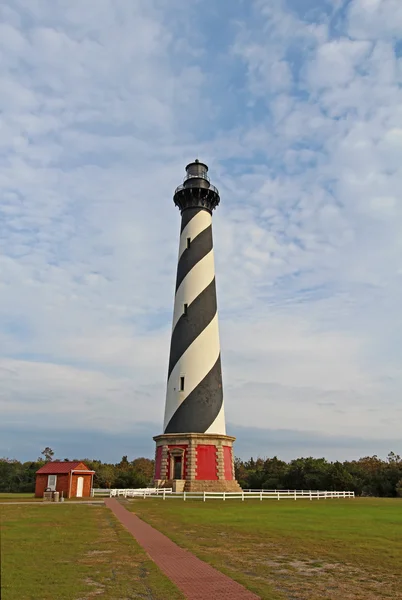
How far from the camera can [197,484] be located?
32250 mm

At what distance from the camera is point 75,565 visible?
934 cm

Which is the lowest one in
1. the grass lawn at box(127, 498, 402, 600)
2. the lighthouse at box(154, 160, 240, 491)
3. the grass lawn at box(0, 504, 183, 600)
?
the grass lawn at box(127, 498, 402, 600)

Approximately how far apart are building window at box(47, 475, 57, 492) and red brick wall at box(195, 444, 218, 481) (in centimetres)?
877

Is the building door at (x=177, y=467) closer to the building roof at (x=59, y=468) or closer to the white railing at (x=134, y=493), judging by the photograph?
the white railing at (x=134, y=493)

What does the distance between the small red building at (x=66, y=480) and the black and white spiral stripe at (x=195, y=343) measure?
6341 millimetres

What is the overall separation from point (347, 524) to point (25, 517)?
35.7 feet

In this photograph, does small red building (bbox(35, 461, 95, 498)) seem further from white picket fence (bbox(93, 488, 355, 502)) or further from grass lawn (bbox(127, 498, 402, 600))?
grass lawn (bbox(127, 498, 402, 600))

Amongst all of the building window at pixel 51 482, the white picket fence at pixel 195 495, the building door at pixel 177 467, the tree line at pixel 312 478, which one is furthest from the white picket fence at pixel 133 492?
the tree line at pixel 312 478

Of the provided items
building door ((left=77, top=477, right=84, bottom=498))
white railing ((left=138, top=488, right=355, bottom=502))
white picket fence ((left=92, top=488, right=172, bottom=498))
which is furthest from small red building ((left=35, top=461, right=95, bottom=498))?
white railing ((left=138, top=488, right=355, bottom=502))

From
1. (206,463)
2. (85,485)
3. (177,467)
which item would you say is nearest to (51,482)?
(85,485)

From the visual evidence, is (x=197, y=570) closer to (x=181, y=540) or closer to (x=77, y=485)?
(x=181, y=540)

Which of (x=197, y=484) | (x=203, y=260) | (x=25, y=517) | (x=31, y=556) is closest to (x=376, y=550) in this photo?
(x=31, y=556)

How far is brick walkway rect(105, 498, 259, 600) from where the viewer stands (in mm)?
7707

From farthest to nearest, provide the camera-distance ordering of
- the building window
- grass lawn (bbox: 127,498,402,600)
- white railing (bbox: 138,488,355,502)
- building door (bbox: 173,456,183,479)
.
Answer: building door (bbox: 173,456,183,479), the building window, white railing (bbox: 138,488,355,502), grass lawn (bbox: 127,498,402,600)
